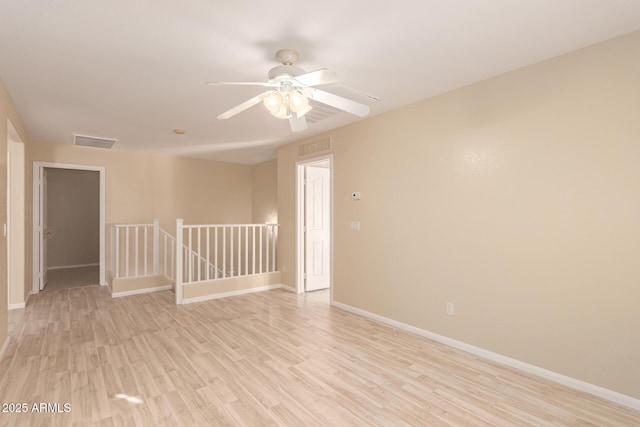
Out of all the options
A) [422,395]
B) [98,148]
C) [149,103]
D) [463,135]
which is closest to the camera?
[422,395]

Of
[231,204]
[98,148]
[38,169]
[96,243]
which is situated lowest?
[96,243]

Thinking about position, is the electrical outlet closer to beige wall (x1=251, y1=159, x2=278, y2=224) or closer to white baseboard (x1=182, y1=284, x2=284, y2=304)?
white baseboard (x1=182, y1=284, x2=284, y2=304)

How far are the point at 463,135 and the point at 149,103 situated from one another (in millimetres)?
3273

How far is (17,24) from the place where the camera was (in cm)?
198

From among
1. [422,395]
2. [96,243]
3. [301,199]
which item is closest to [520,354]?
[422,395]

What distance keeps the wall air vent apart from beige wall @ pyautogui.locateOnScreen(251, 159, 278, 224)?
184 cm

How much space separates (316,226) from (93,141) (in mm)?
3847

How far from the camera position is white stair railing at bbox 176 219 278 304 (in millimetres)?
4871

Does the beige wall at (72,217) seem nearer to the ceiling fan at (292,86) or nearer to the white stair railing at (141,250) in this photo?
the white stair railing at (141,250)

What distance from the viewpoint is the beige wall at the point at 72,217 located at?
25.4ft

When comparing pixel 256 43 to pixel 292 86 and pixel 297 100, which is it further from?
pixel 297 100

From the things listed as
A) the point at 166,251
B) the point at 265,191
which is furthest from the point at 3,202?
the point at 265,191

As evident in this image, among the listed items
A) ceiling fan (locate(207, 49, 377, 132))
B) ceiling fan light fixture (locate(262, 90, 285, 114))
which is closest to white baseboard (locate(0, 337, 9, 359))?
ceiling fan (locate(207, 49, 377, 132))

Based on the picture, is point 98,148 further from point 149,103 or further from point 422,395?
point 422,395
